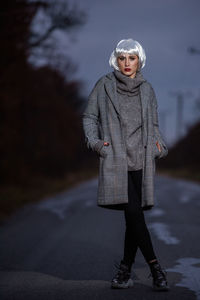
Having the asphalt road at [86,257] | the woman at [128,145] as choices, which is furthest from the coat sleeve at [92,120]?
the asphalt road at [86,257]

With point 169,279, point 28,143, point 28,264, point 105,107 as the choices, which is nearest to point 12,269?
point 28,264

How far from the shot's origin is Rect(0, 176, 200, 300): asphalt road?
167 inches

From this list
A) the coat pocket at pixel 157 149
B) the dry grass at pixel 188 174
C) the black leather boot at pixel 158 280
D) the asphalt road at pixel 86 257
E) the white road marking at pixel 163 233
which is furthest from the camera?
the dry grass at pixel 188 174

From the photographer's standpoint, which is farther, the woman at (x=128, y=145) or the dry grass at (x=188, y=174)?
the dry grass at (x=188, y=174)

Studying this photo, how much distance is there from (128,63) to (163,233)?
3809mm

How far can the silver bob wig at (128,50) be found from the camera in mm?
4398

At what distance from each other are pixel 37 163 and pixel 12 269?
2859 cm

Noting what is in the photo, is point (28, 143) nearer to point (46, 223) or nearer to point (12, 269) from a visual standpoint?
point (46, 223)

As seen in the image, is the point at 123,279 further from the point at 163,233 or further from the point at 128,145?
the point at 163,233

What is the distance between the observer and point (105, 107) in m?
4.34

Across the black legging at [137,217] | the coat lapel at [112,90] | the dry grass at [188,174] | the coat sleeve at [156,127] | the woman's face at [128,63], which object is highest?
the woman's face at [128,63]

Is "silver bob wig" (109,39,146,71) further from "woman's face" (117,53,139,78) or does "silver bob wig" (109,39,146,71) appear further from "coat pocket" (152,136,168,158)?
"coat pocket" (152,136,168,158)

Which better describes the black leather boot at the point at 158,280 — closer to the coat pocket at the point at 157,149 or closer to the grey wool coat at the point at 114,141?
the grey wool coat at the point at 114,141

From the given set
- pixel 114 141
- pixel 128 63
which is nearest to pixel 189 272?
pixel 114 141
